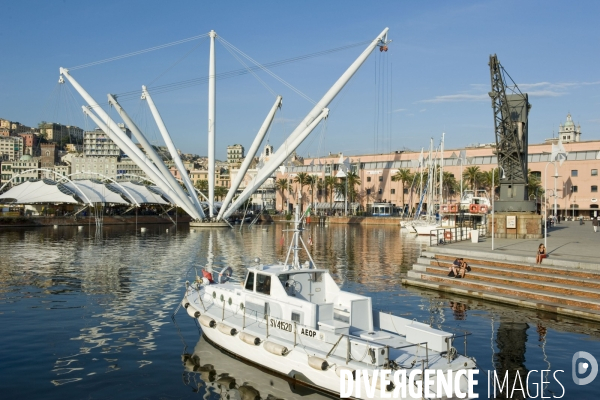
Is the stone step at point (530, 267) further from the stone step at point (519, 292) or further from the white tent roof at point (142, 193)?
the white tent roof at point (142, 193)

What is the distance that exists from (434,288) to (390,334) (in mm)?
13265

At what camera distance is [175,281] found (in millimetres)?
30125

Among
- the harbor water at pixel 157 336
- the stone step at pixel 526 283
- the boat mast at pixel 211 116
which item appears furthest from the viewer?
the boat mast at pixel 211 116

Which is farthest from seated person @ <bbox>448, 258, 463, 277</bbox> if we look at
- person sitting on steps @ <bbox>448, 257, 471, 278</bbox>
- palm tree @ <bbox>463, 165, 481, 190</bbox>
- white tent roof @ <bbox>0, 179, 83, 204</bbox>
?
palm tree @ <bbox>463, 165, 481, 190</bbox>

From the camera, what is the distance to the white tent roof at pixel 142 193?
335ft

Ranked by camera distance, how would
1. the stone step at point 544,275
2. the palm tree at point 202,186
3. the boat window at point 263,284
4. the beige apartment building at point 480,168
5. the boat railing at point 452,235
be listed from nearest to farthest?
the boat window at point 263,284, the stone step at point 544,275, the boat railing at point 452,235, the beige apartment building at point 480,168, the palm tree at point 202,186

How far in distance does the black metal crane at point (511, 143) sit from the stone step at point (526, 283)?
1424 centimetres

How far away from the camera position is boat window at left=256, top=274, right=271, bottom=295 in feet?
55.4

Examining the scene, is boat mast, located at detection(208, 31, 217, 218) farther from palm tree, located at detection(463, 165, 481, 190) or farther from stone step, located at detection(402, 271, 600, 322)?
stone step, located at detection(402, 271, 600, 322)

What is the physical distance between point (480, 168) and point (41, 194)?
81.6m

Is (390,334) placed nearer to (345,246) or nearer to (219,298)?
(219,298)

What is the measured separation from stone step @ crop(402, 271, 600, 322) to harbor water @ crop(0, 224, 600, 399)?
464 millimetres

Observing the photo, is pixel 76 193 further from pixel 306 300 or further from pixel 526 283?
pixel 306 300

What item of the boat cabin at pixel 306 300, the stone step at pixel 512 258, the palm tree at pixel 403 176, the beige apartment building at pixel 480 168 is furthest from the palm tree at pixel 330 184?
the boat cabin at pixel 306 300
